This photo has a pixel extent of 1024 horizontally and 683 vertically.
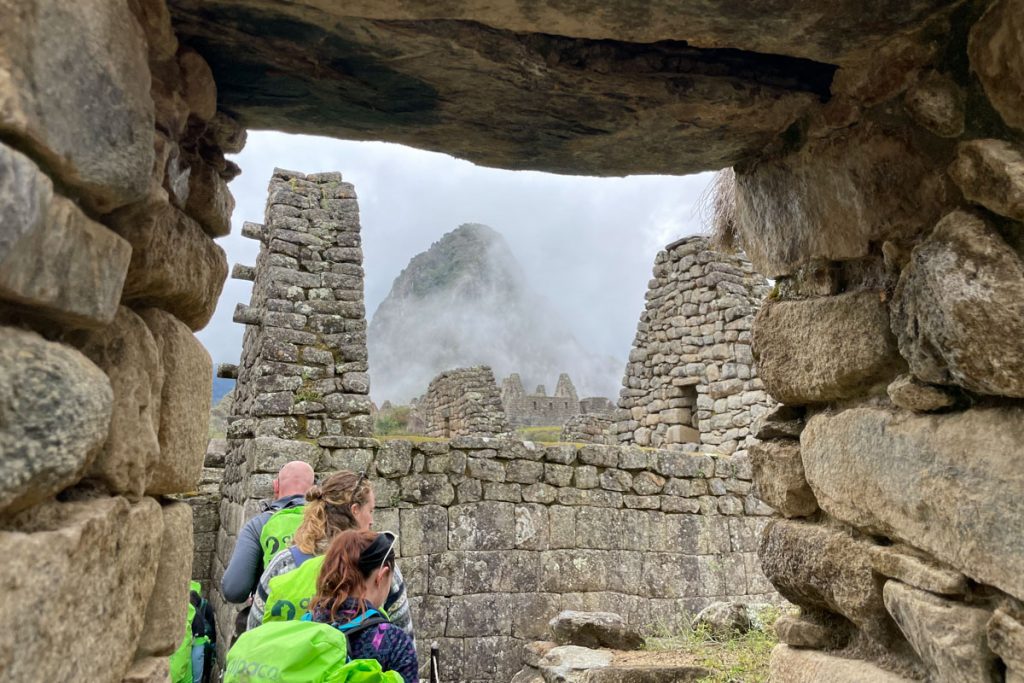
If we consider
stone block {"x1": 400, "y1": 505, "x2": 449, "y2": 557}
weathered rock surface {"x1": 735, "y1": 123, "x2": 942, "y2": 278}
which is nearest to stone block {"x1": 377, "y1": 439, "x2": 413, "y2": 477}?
stone block {"x1": 400, "y1": 505, "x2": 449, "y2": 557}

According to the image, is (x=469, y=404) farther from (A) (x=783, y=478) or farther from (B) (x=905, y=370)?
(B) (x=905, y=370)

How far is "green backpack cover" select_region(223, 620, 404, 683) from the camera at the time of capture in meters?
2.22

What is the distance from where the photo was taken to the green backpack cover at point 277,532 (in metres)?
3.71

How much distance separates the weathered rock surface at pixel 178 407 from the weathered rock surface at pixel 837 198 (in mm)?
1723

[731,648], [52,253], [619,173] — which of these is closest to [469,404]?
[731,648]

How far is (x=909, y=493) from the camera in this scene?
72.4 inches

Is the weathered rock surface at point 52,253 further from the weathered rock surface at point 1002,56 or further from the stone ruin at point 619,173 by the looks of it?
the weathered rock surface at point 1002,56

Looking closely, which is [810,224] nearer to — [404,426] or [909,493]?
[909,493]

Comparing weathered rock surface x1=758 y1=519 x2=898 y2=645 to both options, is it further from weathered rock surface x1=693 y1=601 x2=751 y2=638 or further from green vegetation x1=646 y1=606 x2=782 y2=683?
weathered rock surface x1=693 y1=601 x2=751 y2=638

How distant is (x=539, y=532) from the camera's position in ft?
23.1

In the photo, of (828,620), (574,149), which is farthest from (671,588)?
(574,149)

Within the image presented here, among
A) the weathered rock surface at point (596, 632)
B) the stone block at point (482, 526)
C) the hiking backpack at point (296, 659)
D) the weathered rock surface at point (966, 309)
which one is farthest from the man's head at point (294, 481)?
the weathered rock surface at point (966, 309)

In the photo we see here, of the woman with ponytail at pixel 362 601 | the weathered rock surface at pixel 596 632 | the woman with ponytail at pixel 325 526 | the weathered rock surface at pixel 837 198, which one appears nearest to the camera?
the weathered rock surface at pixel 837 198

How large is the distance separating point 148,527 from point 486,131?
1.40 meters
